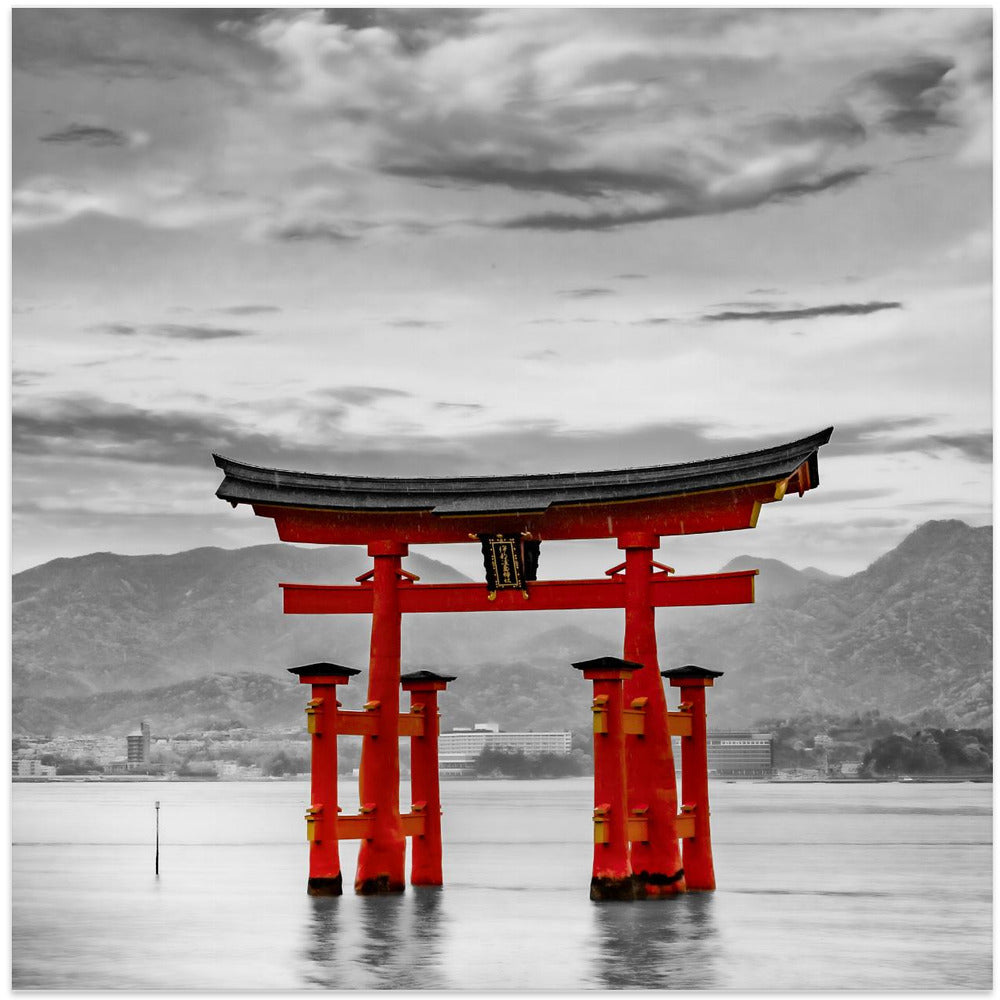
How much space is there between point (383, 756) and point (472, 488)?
4007mm

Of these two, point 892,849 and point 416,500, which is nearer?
point 416,500

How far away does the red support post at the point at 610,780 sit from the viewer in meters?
20.8

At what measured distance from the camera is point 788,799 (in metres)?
124

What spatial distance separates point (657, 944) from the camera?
1875cm

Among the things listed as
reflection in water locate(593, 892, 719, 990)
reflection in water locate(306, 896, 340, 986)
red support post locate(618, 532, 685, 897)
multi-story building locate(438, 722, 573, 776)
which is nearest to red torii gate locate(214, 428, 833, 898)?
red support post locate(618, 532, 685, 897)

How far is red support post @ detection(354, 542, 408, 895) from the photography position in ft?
74.0

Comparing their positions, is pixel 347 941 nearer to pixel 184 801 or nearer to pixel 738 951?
pixel 738 951

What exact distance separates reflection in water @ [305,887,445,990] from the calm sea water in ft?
0.15

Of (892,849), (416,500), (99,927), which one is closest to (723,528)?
(416,500)

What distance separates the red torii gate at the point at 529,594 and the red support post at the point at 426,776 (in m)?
0.03

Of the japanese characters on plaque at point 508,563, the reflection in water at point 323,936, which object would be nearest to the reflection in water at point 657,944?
the reflection in water at point 323,936

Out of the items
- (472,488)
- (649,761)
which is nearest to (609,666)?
(649,761)

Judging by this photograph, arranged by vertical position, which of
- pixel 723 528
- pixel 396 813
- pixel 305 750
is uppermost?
pixel 723 528

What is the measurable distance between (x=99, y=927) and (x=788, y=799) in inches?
4156
